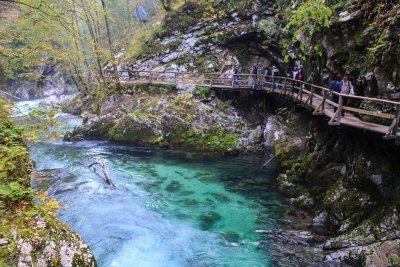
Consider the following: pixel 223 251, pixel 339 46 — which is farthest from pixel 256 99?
pixel 223 251

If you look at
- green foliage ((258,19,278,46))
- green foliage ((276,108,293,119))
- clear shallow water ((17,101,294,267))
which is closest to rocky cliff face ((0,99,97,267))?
clear shallow water ((17,101,294,267))

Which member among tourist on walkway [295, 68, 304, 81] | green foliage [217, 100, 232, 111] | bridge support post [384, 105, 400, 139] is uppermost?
tourist on walkway [295, 68, 304, 81]

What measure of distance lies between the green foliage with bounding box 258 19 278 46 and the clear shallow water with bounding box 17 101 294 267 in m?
9.79

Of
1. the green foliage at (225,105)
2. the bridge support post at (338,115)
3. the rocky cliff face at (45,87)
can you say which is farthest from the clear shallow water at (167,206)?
the rocky cliff face at (45,87)

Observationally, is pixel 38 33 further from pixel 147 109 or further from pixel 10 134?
pixel 10 134

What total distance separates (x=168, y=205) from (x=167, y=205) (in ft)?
0.14

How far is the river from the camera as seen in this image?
31.8ft

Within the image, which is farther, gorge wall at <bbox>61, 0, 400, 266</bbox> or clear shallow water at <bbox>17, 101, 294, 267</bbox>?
clear shallow water at <bbox>17, 101, 294, 267</bbox>

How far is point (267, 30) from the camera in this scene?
74.7ft

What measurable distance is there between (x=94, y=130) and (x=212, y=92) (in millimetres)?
9230

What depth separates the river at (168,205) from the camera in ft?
31.8

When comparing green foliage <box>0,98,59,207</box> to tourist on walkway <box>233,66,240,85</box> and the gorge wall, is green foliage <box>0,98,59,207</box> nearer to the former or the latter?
the gorge wall

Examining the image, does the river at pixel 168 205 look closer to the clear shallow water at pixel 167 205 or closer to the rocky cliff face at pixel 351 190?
the clear shallow water at pixel 167 205

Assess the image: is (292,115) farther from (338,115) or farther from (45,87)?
(45,87)
